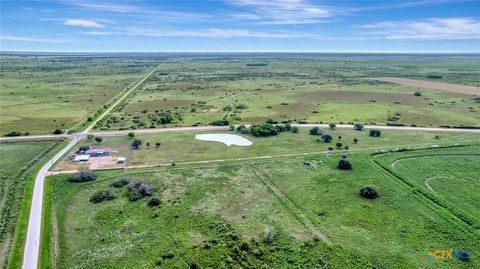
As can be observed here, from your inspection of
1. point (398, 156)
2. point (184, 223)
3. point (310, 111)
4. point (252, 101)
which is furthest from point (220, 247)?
point (252, 101)

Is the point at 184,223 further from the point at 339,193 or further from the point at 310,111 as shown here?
the point at 310,111

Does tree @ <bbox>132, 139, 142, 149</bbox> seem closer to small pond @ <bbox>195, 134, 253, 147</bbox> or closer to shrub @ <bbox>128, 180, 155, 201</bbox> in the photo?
small pond @ <bbox>195, 134, 253, 147</bbox>

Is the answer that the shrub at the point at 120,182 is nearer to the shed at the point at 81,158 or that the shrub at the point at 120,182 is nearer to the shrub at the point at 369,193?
the shed at the point at 81,158

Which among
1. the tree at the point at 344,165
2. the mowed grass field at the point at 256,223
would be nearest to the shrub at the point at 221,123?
the mowed grass field at the point at 256,223

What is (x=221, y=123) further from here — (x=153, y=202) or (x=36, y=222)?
(x=36, y=222)

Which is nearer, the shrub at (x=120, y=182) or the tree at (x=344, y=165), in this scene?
the shrub at (x=120, y=182)

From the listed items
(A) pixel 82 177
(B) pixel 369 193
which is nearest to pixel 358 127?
(B) pixel 369 193
